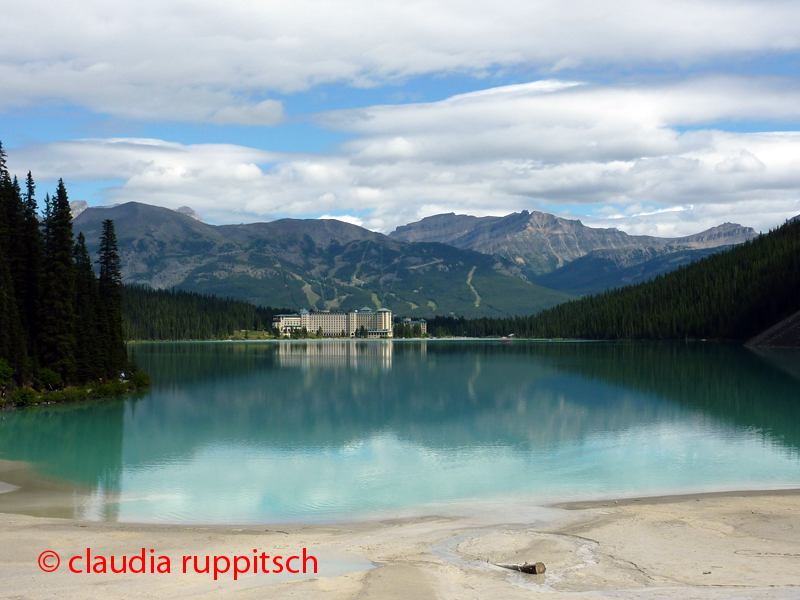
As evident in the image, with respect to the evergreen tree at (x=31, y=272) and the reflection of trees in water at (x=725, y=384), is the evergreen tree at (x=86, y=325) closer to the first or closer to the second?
the evergreen tree at (x=31, y=272)

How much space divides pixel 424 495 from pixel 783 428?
3109 cm

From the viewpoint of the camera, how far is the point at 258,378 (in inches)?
3942

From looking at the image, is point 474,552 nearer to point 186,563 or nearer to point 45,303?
point 186,563

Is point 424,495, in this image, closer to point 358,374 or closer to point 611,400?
point 611,400

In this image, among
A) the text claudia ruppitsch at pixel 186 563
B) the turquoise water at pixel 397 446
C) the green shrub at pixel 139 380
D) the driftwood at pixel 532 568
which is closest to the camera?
the driftwood at pixel 532 568

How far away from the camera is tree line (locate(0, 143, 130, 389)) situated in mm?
60781

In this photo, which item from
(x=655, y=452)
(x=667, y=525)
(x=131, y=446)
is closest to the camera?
(x=667, y=525)

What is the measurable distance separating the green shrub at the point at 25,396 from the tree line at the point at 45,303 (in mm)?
1386

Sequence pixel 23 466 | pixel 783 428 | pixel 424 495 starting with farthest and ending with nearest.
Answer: pixel 783 428
pixel 23 466
pixel 424 495

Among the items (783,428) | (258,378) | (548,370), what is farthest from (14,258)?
(548,370)

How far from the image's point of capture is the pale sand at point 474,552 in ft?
52.8

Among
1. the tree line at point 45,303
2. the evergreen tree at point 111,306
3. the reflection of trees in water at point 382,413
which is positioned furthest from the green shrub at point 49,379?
the evergreen tree at point 111,306

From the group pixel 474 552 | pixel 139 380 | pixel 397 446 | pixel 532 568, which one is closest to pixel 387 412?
pixel 397 446

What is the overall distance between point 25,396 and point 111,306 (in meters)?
20.7
